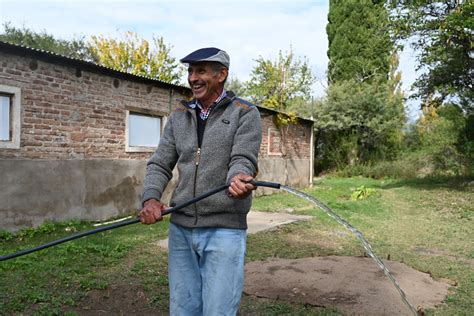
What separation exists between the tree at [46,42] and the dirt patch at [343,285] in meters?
21.7

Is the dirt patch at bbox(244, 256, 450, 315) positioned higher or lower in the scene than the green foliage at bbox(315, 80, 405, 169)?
lower

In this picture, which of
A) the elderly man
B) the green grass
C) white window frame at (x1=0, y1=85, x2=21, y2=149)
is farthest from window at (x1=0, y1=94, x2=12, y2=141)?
the elderly man

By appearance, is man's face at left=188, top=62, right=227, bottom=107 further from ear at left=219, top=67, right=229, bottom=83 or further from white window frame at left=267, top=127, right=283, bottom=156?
white window frame at left=267, top=127, right=283, bottom=156

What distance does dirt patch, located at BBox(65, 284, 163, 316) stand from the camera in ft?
14.0

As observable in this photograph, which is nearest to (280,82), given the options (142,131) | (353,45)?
(353,45)

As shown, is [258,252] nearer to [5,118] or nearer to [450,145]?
[5,118]

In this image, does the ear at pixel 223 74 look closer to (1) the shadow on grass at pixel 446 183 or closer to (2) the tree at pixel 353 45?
(1) the shadow on grass at pixel 446 183

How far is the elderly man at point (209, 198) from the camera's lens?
7.90 feet

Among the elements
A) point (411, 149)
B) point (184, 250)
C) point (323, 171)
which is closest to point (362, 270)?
point (184, 250)

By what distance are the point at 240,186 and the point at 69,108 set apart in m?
7.12

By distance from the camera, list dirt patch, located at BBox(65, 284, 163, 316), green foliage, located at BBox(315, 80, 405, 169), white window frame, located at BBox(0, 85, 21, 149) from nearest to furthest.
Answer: dirt patch, located at BBox(65, 284, 163, 316) → white window frame, located at BBox(0, 85, 21, 149) → green foliage, located at BBox(315, 80, 405, 169)

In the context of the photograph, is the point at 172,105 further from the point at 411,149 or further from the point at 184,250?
the point at 411,149

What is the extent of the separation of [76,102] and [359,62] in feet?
68.0

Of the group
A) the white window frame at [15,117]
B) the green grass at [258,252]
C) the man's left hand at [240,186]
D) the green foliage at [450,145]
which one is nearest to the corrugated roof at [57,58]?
the white window frame at [15,117]
